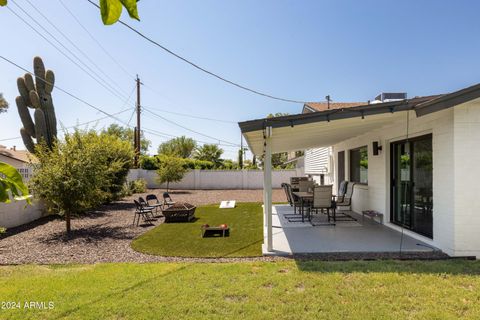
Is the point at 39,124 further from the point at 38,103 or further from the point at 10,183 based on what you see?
the point at 10,183

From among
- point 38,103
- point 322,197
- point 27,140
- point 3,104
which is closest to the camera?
point 322,197

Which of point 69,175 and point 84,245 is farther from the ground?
point 69,175

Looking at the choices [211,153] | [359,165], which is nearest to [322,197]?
[359,165]

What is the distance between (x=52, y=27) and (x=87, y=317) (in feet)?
33.4

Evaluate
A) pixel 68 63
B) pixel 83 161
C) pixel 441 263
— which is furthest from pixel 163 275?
pixel 68 63

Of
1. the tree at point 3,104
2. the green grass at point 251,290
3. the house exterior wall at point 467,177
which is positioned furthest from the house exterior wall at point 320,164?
the tree at point 3,104

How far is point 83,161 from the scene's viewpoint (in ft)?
26.7

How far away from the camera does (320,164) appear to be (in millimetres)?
15711

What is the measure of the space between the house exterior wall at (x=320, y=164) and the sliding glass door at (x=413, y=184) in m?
5.89

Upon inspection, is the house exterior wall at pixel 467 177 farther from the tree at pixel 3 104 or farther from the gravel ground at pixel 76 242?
the tree at pixel 3 104

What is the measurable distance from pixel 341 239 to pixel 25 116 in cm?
1400

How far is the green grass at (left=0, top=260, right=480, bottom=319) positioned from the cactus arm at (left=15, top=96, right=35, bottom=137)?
10.6m

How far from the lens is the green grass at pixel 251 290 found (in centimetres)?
342

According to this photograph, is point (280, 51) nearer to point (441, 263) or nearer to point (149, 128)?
point (441, 263)
